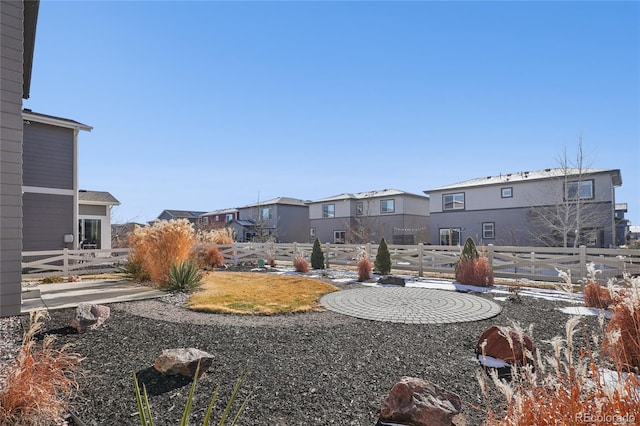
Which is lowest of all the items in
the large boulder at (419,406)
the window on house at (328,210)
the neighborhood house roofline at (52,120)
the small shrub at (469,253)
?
the large boulder at (419,406)

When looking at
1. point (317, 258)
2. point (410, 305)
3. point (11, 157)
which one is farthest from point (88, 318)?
point (317, 258)

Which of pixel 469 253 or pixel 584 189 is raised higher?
pixel 584 189

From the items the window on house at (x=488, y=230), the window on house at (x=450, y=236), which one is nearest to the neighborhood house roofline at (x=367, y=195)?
the window on house at (x=450, y=236)

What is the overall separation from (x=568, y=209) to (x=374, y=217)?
1599cm

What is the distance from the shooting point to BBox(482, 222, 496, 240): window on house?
75.4 feet

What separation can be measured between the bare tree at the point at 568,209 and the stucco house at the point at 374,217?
34.3 feet

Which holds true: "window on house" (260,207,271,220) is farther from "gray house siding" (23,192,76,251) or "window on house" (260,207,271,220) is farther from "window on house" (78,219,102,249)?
"gray house siding" (23,192,76,251)

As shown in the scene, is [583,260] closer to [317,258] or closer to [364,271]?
[364,271]

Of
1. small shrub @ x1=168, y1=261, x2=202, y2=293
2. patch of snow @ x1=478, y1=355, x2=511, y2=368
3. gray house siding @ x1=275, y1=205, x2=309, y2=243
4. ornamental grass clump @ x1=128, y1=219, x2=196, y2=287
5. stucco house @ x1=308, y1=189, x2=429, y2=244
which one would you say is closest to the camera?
patch of snow @ x1=478, y1=355, x2=511, y2=368

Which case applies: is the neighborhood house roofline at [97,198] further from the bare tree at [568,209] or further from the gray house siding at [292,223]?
the bare tree at [568,209]

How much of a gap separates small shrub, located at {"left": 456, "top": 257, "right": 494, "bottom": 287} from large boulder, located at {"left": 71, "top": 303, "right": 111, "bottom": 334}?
30.4 feet

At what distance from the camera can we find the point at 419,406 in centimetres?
258

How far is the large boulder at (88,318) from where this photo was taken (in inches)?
184

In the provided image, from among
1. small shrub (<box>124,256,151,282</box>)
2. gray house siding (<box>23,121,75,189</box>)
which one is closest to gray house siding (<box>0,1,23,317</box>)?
small shrub (<box>124,256,151,282</box>)
